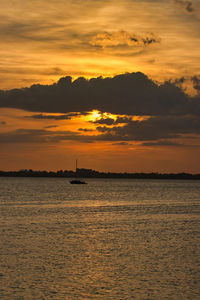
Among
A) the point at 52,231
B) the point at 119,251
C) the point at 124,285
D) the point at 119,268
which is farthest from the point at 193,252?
the point at 52,231

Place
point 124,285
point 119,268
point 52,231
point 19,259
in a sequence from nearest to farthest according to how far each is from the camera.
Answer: point 124,285 → point 119,268 → point 19,259 → point 52,231

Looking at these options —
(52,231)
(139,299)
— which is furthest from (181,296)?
(52,231)

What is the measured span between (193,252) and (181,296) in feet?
58.4

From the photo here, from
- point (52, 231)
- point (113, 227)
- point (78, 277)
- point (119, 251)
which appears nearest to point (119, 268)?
point (78, 277)

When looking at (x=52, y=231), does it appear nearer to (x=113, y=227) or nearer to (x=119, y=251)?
(x=113, y=227)

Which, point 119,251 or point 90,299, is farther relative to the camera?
point 119,251

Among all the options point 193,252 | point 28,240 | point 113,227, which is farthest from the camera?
point 113,227

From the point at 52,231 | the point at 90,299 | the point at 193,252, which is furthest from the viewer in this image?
the point at 52,231

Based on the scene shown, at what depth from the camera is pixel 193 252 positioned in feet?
158

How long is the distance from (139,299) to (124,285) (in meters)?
3.59

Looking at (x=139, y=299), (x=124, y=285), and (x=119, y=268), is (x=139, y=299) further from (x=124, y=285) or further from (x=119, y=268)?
(x=119, y=268)

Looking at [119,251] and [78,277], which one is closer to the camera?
[78,277]

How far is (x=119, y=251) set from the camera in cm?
4850

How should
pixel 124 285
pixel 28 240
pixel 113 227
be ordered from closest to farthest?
1. pixel 124 285
2. pixel 28 240
3. pixel 113 227
